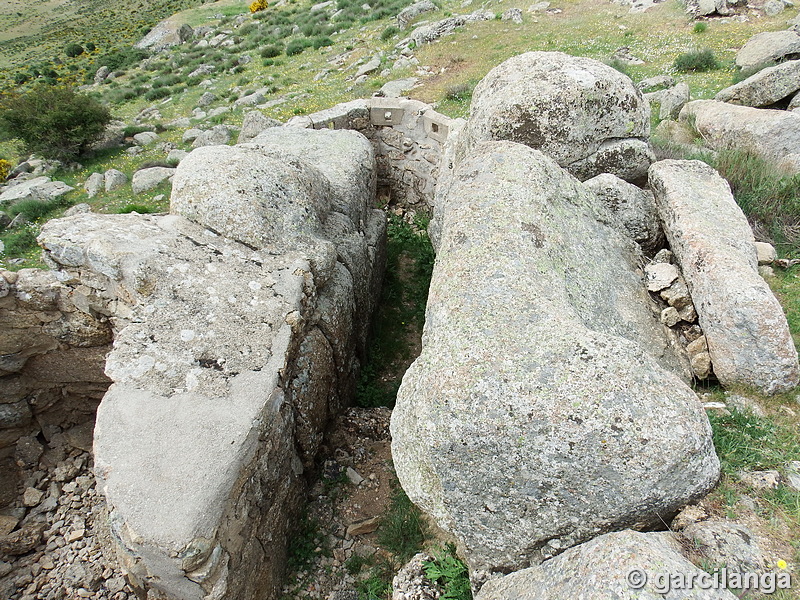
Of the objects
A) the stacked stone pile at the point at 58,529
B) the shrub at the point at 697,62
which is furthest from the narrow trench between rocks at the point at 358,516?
the shrub at the point at 697,62

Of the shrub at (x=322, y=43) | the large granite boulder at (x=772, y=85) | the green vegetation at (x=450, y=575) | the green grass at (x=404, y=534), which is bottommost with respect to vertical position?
the green grass at (x=404, y=534)

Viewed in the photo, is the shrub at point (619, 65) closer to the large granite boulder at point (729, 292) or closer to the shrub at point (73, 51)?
the large granite boulder at point (729, 292)

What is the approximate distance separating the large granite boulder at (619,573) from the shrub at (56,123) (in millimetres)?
17424

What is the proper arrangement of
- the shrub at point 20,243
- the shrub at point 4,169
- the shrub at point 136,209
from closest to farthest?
the shrub at point 20,243, the shrub at point 136,209, the shrub at point 4,169

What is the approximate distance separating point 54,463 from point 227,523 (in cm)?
392

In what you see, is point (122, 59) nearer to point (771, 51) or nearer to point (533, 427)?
point (771, 51)

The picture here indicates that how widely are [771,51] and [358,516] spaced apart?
11.9m

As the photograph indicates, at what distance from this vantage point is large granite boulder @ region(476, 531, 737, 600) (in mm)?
2482

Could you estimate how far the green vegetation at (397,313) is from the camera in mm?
7250

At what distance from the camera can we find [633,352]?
338 cm

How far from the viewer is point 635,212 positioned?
18.6 feet

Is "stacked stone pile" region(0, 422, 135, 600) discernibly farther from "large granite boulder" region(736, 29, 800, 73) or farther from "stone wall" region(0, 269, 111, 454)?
"large granite boulder" region(736, 29, 800, 73)

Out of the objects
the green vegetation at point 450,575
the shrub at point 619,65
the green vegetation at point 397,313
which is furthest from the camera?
the shrub at point 619,65

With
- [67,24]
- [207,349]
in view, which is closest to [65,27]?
[67,24]
